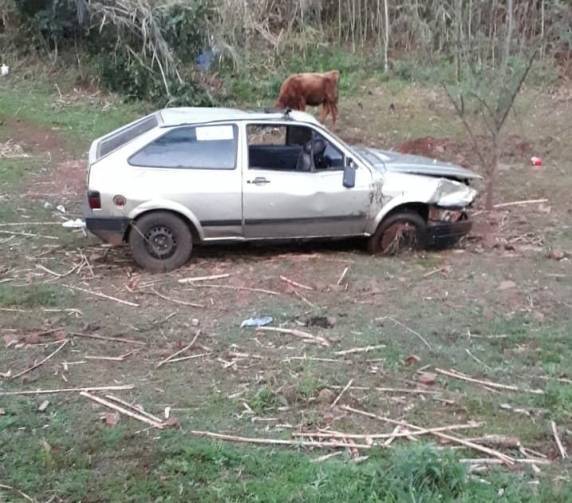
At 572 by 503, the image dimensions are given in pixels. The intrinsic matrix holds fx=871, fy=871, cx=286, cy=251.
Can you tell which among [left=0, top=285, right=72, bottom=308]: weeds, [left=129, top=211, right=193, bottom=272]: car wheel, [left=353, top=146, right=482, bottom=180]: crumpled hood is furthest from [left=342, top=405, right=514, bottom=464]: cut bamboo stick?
[left=353, top=146, right=482, bottom=180]: crumpled hood

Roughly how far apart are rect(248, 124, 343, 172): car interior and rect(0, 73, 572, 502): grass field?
37.8 inches

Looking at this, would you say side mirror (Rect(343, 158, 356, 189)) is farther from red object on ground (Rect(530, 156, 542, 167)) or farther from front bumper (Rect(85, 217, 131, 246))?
red object on ground (Rect(530, 156, 542, 167))

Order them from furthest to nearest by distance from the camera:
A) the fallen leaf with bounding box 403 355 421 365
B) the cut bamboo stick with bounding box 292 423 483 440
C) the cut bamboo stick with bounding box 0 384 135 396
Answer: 1. the fallen leaf with bounding box 403 355 421 365
2. the cut bamboo stick with bounding box 0 384 135 396
3. the cut bamboo stick with bounding box 292 423 483 440

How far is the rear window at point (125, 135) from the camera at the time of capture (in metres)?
8.79

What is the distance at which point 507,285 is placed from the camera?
8.12m

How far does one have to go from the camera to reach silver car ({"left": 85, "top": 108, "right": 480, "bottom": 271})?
28.0 ft

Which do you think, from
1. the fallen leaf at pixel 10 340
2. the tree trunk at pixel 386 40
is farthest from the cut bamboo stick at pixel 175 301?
the tree trunk at pixel 386 40

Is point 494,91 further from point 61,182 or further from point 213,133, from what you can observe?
point 61,182

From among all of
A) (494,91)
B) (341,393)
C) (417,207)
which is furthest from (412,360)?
(494,91)

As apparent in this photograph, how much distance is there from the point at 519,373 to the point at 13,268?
203 inches

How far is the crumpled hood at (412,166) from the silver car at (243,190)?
3cm

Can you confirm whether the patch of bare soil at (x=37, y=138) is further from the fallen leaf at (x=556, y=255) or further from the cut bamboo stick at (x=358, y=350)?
the cut bamboo stick at (x=358, y=350)

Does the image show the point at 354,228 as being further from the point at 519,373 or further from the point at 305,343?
the point at 519,373

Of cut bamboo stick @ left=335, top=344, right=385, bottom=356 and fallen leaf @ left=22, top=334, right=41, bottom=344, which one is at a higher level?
cut bamboo stick @ left=335, top=344, right=385, bottom=356
